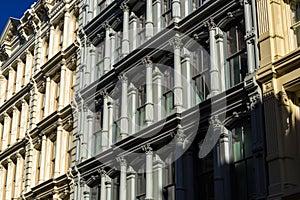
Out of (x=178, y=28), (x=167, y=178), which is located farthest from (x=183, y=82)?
(x=167, y=178)

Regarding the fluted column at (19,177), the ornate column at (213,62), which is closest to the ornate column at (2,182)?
Result: the fluted column at (19,177)

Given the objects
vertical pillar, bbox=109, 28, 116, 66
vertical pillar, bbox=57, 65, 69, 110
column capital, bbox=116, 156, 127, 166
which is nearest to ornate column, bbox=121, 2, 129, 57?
vertical pillar, bbox=109, 28, 116, 66

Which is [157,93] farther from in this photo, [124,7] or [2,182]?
[2,182]

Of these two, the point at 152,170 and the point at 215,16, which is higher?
the point at 215,16

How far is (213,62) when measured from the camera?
2205 centimetres

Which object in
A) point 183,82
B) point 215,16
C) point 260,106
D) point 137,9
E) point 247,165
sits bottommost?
point 247,165

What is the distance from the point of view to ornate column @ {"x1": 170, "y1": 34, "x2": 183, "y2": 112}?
2309 cm

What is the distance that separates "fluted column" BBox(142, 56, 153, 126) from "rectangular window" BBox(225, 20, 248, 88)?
4331 mm

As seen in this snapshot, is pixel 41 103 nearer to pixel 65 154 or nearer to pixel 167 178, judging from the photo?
pixel 65 154

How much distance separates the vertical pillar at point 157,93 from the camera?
2451 centimetres

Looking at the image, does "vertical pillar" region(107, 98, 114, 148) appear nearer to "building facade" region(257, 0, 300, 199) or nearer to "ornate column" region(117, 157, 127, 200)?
"ornate column" region(117, 157, 127, 200)

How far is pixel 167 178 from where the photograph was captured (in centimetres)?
2295

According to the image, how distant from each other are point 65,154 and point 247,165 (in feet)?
44.3

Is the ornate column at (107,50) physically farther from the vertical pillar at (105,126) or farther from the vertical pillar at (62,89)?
the vertical pillar at (62,89)
